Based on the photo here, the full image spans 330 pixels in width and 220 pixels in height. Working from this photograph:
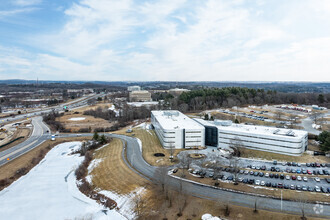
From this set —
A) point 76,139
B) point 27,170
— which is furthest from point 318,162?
point 76,139

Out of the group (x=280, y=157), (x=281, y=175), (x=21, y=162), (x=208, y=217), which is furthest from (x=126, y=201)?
(x=280, y=157)

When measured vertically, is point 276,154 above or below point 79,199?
above

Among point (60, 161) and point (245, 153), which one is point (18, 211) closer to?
point (60, 161)

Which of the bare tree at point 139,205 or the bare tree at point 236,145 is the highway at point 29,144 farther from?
the bare tree at point 236,145

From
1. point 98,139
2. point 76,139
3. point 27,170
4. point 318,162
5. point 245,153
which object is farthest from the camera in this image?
point 76,139

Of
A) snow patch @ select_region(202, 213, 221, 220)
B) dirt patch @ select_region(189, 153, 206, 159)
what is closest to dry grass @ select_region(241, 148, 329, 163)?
dirt patch @ select_region(189, 153, 206, 159)

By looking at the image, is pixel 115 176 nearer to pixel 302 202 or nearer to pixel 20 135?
pixel 302 202
